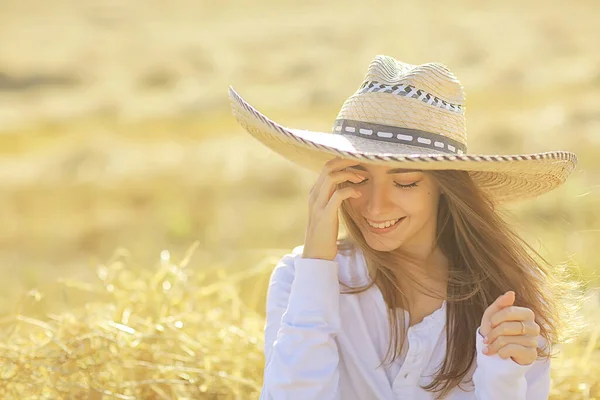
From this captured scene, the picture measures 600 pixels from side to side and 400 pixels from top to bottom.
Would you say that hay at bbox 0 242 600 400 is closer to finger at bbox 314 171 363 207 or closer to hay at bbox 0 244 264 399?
hay at bbox 0 244 264 399

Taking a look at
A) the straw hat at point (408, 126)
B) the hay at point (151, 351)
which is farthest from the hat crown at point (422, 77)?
the hay at point (151, 351)

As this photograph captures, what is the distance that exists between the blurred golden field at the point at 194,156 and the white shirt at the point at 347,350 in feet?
1.90

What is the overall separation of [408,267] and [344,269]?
0.17 meters

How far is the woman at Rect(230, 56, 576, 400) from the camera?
7.63 feet

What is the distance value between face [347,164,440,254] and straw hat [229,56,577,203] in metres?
0.07

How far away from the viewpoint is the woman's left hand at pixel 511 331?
2.23m

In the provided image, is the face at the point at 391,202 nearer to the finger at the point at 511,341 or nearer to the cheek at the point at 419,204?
the cheek at the point at 419,204

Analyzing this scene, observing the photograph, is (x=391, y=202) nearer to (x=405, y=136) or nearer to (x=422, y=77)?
(x=405, y=136)

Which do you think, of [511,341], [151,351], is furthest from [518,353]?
[151,351]

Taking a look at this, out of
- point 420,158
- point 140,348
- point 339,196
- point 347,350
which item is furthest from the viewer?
point 140,348

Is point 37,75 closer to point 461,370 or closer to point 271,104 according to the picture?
point 271,104

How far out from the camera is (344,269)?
8.70 ft

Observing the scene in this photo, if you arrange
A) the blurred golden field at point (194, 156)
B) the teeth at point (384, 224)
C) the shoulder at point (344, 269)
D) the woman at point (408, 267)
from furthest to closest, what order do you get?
the blurred golden field at point (194, 156), the shoulder at point (344, 269), the teeth at point (384, 224), the woman at point (408, 267)

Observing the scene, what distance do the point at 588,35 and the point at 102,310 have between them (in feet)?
27.3
